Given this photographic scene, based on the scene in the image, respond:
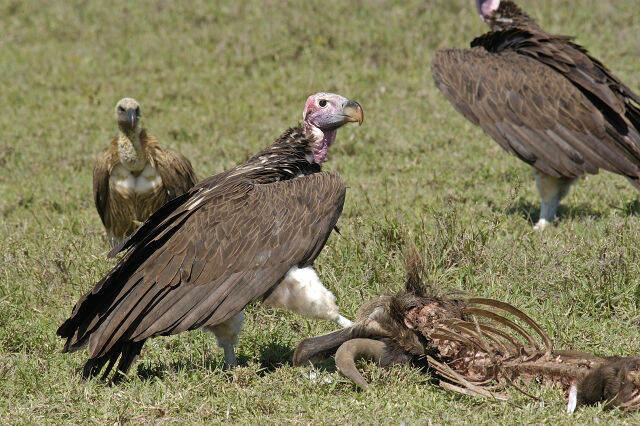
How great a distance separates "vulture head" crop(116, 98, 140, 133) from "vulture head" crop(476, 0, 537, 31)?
11.1 ft

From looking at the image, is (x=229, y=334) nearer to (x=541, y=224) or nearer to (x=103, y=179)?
(x=103, y=179)

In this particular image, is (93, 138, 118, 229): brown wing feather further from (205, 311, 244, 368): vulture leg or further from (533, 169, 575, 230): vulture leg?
(533, 169, 575, 230): vulture leg

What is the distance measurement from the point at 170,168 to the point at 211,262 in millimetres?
2582

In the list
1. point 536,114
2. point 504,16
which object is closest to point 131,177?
point 536,114

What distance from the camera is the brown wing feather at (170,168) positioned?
6.74 meters

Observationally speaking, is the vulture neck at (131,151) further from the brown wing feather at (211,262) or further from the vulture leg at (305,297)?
the vulture leg at (305,297)

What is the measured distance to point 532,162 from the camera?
687 centimetres

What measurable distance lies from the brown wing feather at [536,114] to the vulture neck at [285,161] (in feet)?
8.27

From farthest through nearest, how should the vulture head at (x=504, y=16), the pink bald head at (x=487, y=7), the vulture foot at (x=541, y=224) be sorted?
the pink bald head at (x=487, y=7)
the vulture head at (x=504, y=16)
the vulture foot at (x=541, y=224)

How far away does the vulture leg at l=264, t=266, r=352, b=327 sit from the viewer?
14.2 ft

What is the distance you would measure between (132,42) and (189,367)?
7344mm

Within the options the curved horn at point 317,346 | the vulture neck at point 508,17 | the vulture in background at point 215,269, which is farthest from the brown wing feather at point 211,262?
the vulture neck at point 508,17

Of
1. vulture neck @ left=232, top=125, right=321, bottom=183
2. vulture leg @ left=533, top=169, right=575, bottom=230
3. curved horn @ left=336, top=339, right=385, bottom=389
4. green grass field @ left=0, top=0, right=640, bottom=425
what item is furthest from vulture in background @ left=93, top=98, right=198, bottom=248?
curved horn @ left=336, top=339, right=385, bottom=389

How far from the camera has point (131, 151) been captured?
21.8 feet
